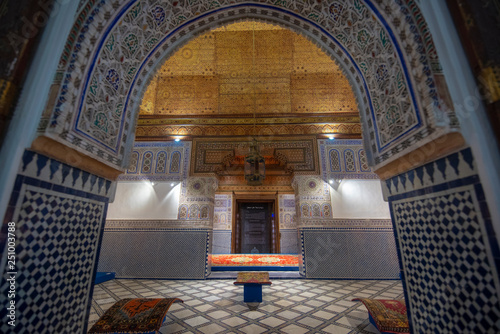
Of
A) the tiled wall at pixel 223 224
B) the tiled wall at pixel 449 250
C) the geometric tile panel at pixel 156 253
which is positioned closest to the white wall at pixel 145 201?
the geometric tile panel at pixel 156 253

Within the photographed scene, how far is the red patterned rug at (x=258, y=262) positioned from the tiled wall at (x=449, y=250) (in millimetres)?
3535

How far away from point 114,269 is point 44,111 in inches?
158

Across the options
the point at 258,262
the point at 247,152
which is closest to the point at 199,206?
the point at 247,152

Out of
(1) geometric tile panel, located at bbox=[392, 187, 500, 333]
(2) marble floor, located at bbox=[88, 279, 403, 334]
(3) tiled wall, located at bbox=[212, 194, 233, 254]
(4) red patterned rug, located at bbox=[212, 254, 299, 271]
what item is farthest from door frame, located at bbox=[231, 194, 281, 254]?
(1) geometric tile panel, located at bbox=[392, 187, 500, 333]

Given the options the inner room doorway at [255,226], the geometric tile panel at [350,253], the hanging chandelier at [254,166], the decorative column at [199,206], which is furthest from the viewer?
the inner room doorway at [255,226]

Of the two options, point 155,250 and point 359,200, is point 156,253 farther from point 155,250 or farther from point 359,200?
point 359,200

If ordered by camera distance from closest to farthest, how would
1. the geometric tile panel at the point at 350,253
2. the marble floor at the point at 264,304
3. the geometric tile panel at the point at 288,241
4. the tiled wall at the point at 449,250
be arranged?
the tiled wall at the point at 449,250 → the marble floor at the point at 264,304 → the geometric tile panel at the point at 350,253 → the geometric tile panel at the point at 288,241

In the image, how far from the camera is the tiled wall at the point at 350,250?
3.70 metres

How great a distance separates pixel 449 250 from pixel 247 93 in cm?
411

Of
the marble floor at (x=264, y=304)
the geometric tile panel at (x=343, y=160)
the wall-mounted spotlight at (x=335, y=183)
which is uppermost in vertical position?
the geometric tile panel at (x=343, y=160)

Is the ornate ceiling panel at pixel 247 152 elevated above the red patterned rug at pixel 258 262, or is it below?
above

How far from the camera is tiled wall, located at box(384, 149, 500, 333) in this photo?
2.42 ft

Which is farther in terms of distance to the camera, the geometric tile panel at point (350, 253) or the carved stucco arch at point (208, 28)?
the geometric tile panel at point (350, 253)

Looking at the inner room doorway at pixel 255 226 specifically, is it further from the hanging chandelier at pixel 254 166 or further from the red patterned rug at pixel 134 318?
the red patterned rug at pixel 134 318
